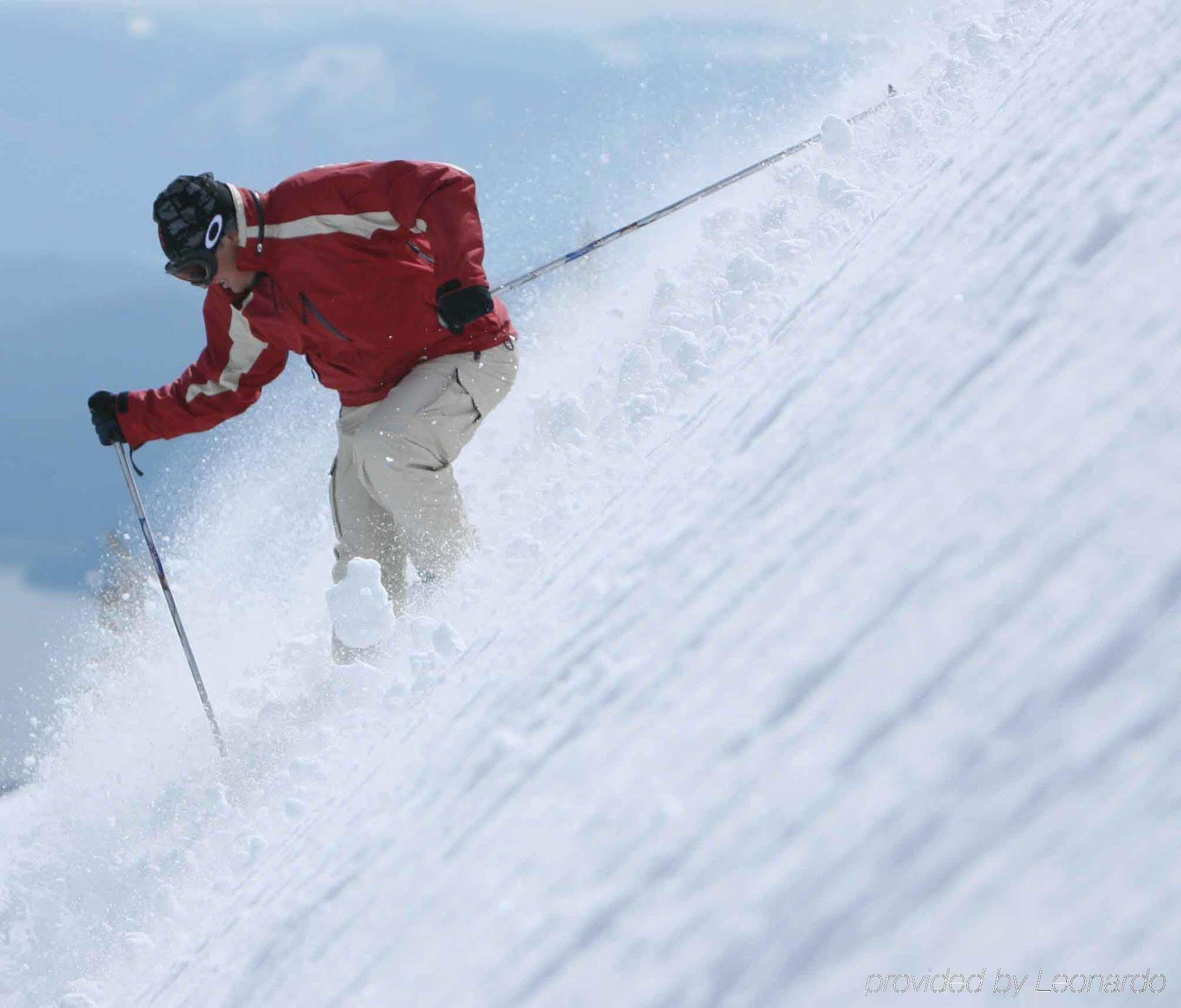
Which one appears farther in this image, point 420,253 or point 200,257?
point 420,253

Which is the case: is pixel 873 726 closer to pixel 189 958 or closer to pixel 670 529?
pixel 670 529

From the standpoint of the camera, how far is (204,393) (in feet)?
13.8

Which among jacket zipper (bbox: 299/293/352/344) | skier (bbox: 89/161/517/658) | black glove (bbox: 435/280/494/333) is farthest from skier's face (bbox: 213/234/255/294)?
black glove (bbox: 435/280/494/333)

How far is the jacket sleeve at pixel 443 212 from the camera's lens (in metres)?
3.42

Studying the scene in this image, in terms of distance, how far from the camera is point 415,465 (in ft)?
12.3

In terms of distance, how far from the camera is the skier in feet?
11.3

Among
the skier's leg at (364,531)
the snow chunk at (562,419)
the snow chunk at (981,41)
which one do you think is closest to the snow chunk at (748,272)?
the snow chunk at (562,419)

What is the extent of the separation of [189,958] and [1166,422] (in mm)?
1872

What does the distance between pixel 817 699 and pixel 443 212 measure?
9.01 ft

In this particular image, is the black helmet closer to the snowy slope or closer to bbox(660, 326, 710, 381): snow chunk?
the snowy slope

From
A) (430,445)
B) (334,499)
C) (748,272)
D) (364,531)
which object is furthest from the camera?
(748,272)

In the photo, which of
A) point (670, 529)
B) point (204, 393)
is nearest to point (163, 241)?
point (204, 393)

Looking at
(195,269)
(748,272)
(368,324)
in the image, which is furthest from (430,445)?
A: (748,272)

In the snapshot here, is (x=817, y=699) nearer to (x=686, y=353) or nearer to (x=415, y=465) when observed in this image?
(x=415, y=465)
